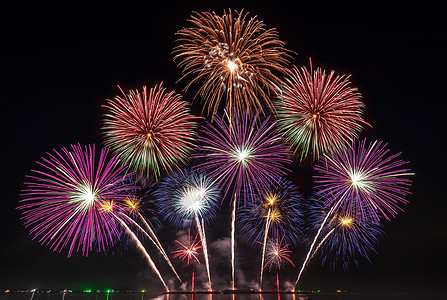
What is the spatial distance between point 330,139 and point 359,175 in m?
5.60

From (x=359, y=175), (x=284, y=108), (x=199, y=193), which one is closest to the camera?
(x=284, y=108)

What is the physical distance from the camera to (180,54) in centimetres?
2411

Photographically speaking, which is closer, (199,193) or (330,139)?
(330,139)

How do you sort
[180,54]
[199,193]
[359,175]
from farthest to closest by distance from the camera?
1. [199,193]
2. [359,175]
3. [180,54]

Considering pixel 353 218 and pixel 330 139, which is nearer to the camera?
pixel 330 139

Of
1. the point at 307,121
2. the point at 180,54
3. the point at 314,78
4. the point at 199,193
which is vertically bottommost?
the point at 199,193

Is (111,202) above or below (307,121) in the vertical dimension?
below

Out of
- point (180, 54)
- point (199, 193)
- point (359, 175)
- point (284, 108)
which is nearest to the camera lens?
point (180, 54)

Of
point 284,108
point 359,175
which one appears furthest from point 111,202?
point 359,175

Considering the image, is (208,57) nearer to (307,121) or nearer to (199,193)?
(307,121)

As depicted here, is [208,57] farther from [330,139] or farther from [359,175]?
[359,175]

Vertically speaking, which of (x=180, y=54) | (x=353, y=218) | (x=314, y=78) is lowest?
(x=353, y=218)

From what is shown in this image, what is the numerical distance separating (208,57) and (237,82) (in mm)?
2814

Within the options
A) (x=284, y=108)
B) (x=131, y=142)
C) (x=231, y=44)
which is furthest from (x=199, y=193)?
(x=231, y=44)
